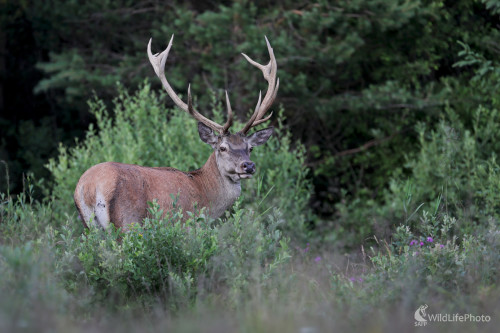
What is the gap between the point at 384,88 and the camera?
449 inches

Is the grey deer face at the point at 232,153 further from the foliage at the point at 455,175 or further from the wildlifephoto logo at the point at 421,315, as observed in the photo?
the wildlifephoto logo at the point at 421,315

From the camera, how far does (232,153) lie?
272 inches

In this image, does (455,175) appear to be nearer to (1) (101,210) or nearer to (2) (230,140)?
(2) (230,140)

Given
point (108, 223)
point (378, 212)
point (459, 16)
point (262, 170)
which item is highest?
point (459, 16)

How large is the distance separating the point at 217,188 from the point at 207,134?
593 mm

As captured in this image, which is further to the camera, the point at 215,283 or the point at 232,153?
the point at 232,153

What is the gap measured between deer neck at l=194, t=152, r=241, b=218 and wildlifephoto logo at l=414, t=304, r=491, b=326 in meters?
3.14

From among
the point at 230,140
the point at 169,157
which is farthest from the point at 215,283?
the point at 169,157

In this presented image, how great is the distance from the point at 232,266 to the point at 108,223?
1.33 metres

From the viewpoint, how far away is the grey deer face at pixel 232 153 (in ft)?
22.3

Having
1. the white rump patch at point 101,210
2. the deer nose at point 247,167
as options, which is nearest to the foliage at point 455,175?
the deer nose at point 247,167

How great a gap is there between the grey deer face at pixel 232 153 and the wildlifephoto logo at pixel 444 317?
9.76 ft

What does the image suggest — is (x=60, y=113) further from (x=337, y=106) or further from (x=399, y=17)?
(x=399, y=17)

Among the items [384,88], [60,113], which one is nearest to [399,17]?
[384,88]
